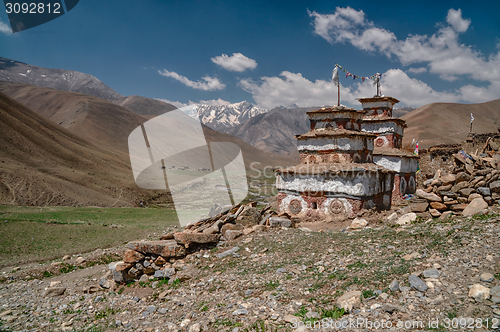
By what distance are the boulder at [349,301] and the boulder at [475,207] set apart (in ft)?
21.1

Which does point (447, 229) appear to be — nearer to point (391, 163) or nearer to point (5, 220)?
point (391, 163)

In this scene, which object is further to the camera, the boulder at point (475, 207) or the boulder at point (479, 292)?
the boulder at point (475, 207)

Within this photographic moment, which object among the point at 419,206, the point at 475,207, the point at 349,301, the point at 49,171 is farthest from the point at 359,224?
the point at 49,171

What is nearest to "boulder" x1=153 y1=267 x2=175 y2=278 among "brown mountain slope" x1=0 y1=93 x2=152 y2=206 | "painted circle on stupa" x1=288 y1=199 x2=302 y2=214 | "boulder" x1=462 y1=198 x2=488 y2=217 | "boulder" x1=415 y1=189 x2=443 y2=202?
"painted circle on stupa" x1=288 y1=199 x2=302 y2=214

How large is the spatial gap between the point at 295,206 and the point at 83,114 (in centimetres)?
12179

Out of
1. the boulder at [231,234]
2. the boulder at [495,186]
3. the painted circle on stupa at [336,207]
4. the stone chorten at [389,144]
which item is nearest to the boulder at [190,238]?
the boulder at [231,234]

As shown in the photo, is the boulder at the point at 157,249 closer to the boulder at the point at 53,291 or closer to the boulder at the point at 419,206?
the boulder at the point at 53,291

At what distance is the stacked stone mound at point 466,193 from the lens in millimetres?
10301

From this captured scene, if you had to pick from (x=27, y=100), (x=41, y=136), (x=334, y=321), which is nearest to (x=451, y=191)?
(x=334, y=321)

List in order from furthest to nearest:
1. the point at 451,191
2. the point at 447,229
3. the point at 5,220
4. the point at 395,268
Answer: the point at 5,220, the point at 451,191, the point at 447,229, the point at 395,268

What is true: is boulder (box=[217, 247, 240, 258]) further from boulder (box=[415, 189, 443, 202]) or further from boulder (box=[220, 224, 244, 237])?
boulder (box=[415, 189, 443, 202])

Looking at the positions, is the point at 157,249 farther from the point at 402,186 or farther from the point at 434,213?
the point at 402,186

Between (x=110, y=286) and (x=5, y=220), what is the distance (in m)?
14.6

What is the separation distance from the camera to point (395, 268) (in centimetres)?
672
